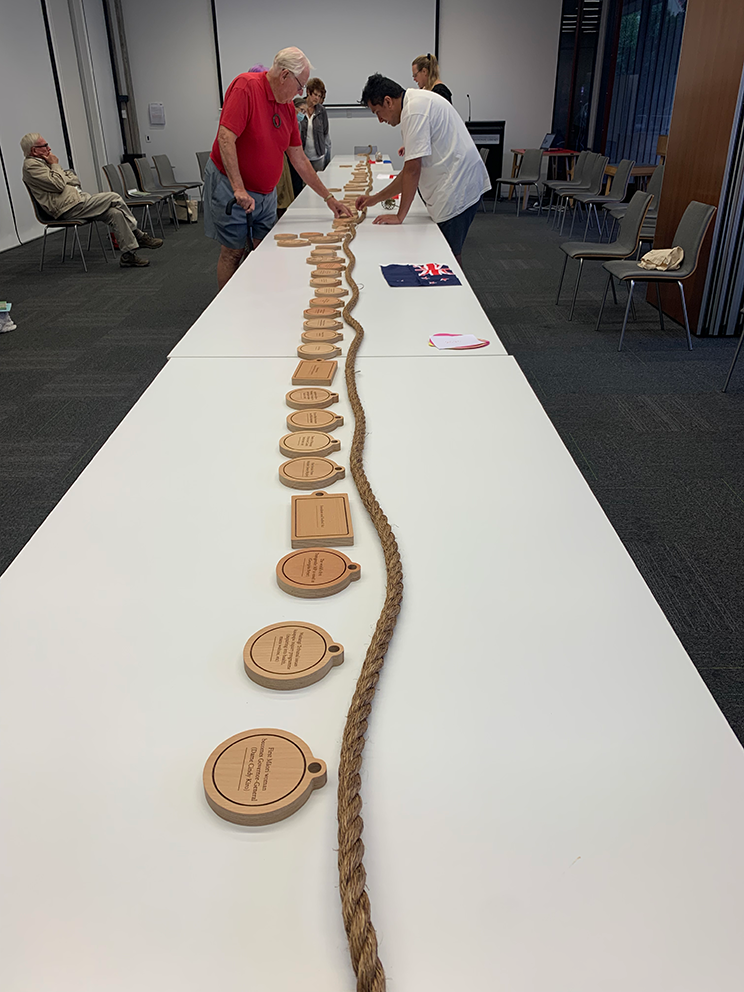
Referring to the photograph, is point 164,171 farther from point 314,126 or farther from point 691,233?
point 691,233

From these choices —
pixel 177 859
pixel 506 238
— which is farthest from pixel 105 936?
pixel 506 238

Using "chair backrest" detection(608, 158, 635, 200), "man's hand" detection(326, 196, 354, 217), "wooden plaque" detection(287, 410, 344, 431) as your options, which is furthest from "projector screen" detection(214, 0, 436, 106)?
"wooden plaque" detection(287, 410, 344, 431)

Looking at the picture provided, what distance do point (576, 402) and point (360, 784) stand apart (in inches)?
118

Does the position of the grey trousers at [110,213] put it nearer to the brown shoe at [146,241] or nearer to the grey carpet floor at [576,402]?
the grey carpet floor at [576,402]

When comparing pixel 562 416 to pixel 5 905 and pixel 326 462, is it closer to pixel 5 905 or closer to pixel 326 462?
pixel 326 462

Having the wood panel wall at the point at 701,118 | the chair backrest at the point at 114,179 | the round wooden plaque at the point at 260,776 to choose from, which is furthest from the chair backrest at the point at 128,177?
the round wooden plaque at the point at 260,776

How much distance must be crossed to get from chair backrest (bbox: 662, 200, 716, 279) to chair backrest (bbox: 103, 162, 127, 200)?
5210mm

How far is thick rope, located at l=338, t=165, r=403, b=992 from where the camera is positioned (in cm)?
54

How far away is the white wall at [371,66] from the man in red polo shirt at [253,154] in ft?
23.2

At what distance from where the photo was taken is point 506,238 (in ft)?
24.0

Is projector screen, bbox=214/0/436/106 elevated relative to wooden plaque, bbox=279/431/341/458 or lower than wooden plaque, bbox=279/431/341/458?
elevated

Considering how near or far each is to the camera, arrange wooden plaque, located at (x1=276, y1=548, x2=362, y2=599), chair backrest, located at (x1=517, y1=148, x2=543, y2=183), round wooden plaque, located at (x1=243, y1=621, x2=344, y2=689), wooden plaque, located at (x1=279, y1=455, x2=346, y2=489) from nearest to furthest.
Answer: round wooden plaque, located at (x1=243, y1=621, x2=344, y2=689)
wooden plaque, located at (x1=276, y1=548, x2=362, y2=599)
wooden plaque, located at (x1=279, y1=455, x2=346, y2=489)
chair backrest, located at (x1=517, y1=148, x2=543, y2=183)

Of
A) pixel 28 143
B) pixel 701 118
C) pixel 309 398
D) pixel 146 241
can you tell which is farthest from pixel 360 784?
pixel 146 241

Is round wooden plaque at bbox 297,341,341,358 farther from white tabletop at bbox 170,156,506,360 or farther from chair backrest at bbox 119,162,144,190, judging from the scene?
chair backrest at bbox 119,162,144,190
